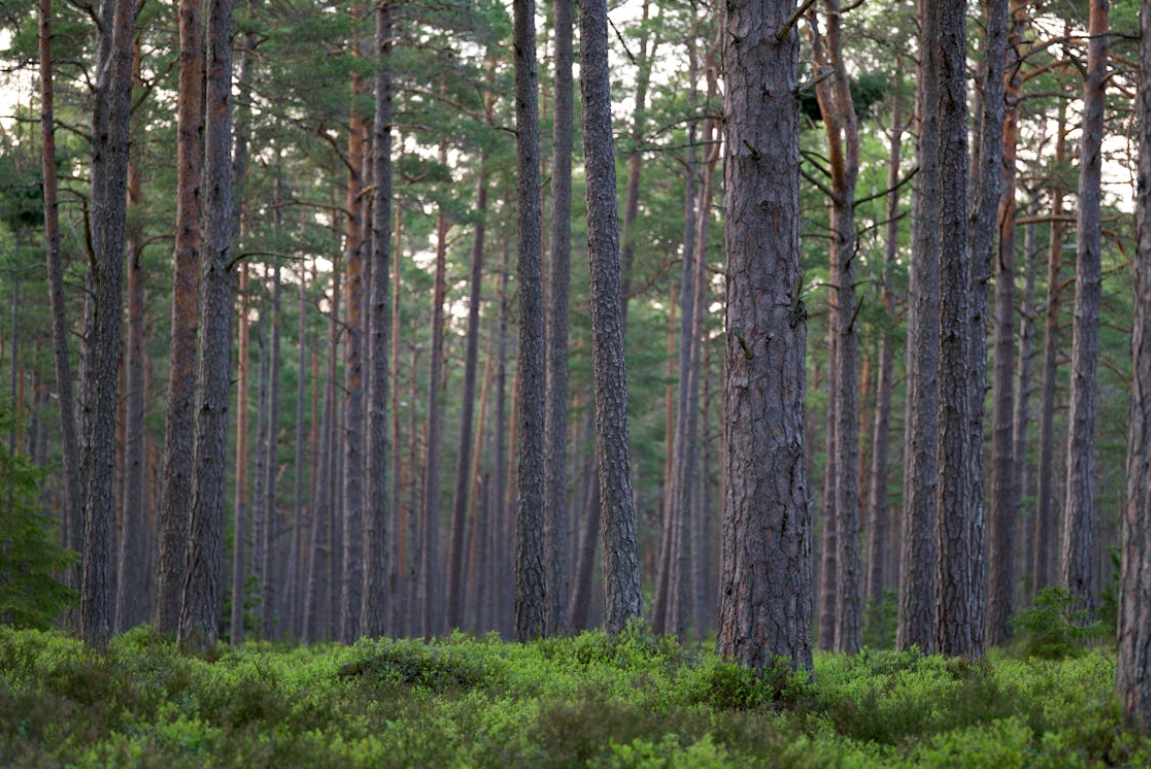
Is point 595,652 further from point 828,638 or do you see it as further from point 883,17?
point 883,17

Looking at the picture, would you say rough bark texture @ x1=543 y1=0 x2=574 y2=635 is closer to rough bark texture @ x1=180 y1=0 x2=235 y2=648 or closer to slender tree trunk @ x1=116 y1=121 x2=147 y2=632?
rough bark texture @ x1=180 y1=0 x2=235 y2=648

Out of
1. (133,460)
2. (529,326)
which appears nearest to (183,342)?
(529,326)

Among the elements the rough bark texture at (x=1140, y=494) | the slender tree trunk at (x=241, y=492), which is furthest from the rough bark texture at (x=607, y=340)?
the slender tree trunk at (x=241, y=492)

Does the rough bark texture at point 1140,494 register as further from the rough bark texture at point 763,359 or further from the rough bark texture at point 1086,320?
the rough bark texture at point 1086,320

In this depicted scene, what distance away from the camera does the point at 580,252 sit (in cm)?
3366

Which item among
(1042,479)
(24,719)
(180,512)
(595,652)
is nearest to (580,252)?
(1042,479)

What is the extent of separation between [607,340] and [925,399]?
3.89 metres

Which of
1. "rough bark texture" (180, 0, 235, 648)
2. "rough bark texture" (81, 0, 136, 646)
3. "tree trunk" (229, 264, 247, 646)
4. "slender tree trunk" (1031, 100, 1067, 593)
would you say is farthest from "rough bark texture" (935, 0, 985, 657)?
"tree trunk" (229, 264, 247, 646)

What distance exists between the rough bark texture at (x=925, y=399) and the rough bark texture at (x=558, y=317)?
455cm

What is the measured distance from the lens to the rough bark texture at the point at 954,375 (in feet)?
33.6

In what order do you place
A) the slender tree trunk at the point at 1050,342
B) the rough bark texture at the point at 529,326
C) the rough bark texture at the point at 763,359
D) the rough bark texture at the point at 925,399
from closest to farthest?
the rough bark texture at the point at 763,359
the rough bark texture at the point at 925,399
the rough bark texture at the point at 529,326
the slender tree trunk at the point at 1050,342

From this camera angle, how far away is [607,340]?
1138cm

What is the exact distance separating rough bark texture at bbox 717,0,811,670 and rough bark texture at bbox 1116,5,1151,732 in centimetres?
210

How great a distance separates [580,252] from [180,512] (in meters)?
21.9
